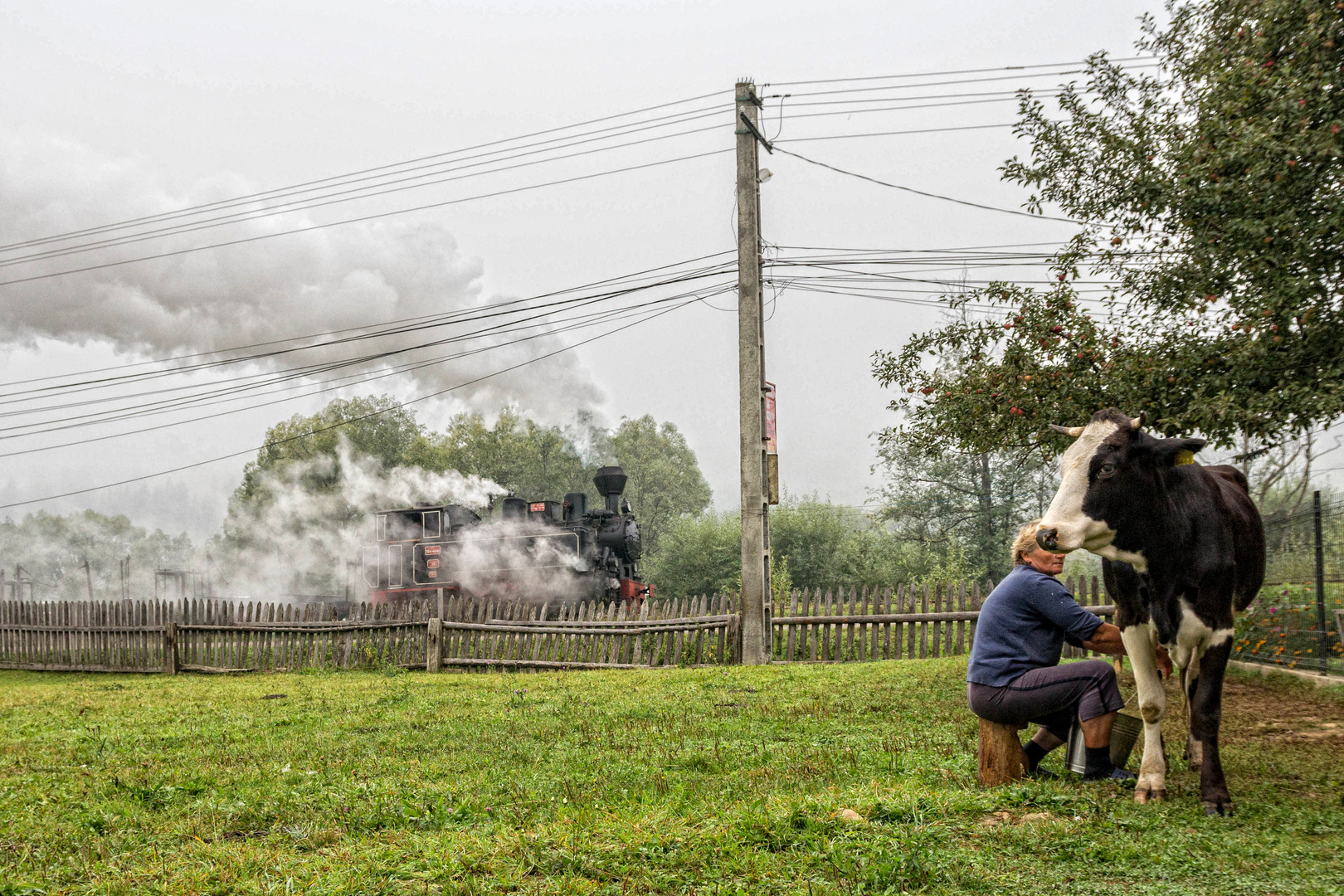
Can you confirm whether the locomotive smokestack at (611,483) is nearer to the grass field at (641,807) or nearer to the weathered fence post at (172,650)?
the weathered fence post at (172,650)

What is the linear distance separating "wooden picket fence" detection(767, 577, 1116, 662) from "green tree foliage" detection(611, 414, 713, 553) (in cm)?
4291

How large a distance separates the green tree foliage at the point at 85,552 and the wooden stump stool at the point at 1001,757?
73.5 m

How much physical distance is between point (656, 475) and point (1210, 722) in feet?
197

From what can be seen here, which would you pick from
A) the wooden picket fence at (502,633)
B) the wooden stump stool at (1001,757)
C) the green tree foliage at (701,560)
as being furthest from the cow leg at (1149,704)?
the green tree foliage at (701,560)

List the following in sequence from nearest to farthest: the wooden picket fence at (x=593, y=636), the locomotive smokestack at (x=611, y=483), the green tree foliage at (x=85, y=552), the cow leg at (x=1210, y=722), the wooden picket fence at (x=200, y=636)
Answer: the cow leg at (x=1210, y=722) < the wooden picket fence at (x=593, y=636) < the wooden picket fence at (x=200, y=636) < the locomotive smokestack at (x=611, y=483) < the green tree foliage at (x=85, y=552)

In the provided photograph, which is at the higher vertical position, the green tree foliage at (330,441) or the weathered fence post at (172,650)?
the green tree foliage at (330,441)

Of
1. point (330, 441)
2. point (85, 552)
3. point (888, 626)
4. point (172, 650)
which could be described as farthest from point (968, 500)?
point (85, 552)

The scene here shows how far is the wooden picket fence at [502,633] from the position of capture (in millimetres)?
15219

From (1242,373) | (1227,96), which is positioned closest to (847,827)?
(1242,373)

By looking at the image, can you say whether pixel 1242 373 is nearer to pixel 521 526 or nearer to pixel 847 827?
pixel 847 827

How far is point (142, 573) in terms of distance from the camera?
9900cm

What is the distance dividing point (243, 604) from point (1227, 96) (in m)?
17.1

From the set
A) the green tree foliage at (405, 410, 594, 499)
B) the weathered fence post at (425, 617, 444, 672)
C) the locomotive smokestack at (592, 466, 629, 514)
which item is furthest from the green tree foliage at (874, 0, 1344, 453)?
the green tree foliage at (405, 410, 594, 499)

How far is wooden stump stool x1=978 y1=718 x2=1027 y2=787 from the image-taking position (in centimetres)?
537
